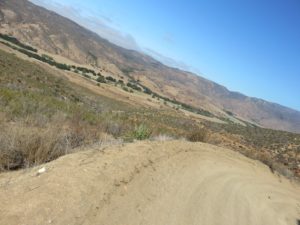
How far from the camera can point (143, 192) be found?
8.14m

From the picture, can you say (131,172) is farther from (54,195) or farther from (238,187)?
(238,187)

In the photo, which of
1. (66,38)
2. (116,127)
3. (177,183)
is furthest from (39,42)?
(177,183)

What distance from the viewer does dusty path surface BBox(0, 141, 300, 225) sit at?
20.3ft

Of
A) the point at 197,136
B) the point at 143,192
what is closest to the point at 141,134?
the point at 197,136

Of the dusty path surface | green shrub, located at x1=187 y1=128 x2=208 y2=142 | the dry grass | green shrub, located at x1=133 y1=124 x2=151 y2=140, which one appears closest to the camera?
the dusty path surface

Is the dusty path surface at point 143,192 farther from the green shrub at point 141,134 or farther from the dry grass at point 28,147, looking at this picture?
the green shrub at point 141,134

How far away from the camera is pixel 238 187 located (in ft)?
A: 38.1

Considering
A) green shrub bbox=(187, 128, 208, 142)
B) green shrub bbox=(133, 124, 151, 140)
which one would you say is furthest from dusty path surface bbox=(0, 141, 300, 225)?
green shrub bbox=(187, 128, 208, 142)

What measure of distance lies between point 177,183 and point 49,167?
310cm

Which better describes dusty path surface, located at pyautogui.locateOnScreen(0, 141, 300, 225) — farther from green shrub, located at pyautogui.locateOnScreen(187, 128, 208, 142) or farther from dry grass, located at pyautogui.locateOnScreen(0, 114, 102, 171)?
green shrub, located at pyautogui.locateOnScreen(187, 128, 208, 142)

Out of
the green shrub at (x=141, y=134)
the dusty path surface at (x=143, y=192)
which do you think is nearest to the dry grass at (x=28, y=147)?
the dusty path surface at (x=143, y=192)

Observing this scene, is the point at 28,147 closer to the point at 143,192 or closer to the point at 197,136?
the point at 143,192

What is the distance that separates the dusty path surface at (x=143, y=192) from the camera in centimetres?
619

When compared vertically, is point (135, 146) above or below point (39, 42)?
above
